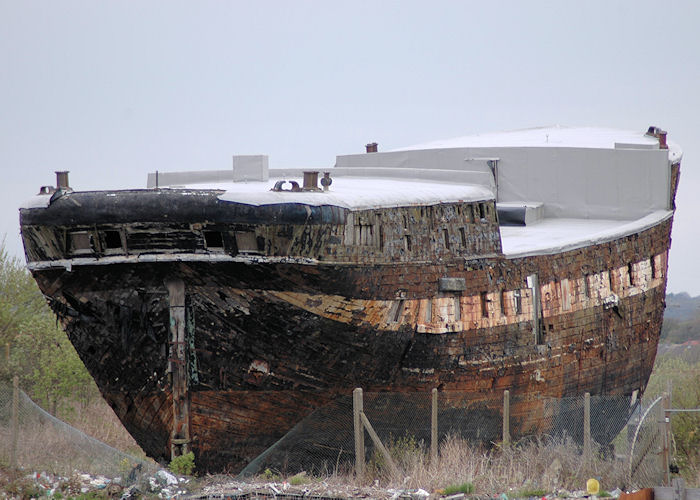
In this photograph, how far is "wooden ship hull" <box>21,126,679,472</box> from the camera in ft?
46.9

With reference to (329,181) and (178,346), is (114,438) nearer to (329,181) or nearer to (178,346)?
(178,346)

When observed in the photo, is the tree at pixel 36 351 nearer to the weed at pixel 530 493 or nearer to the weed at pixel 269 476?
the weed at pixel 269 476

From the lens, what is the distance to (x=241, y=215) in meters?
14.0

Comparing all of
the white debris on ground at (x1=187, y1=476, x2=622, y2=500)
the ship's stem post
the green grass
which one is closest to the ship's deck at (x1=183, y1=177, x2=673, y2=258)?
the ship's stem post

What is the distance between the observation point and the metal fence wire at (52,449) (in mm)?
15266

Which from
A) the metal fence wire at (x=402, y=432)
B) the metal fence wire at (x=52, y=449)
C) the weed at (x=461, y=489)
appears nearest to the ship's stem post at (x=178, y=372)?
the metal fence wire at (x=52, y=449)

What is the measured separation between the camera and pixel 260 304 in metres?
14.8

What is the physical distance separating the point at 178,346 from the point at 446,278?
3568 mm

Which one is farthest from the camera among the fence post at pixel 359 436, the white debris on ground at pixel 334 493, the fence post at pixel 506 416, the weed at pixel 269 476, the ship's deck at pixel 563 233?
the ship's deck at pixel 563 233

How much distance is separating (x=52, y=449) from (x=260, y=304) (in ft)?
12.4

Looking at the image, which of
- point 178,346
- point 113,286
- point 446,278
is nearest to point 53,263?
point 113,286

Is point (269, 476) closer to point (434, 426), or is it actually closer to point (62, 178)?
point (434, 426)

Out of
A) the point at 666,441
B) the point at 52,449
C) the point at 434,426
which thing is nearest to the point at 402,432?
the point at 434,426

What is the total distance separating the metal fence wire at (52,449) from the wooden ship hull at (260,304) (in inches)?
20.9
